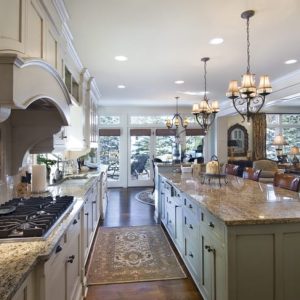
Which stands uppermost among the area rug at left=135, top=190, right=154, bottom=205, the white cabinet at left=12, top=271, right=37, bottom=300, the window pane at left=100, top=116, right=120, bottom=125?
the window pane at left=100, top=116, right=120, bottom=125

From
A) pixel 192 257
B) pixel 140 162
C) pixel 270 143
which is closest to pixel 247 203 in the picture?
pixel 192 257

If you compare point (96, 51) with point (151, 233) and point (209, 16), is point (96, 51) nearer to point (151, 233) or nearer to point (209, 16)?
point (209, 16)

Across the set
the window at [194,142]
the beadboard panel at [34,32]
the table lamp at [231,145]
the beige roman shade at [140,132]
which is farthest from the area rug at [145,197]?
the beadboard panel at [34,32]

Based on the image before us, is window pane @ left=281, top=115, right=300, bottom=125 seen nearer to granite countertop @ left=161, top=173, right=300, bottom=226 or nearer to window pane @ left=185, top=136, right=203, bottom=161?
window pane @ left=185, top=136, right=203, bottom=161

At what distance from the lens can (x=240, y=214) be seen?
1937mm

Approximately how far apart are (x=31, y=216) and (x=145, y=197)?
19.1ft

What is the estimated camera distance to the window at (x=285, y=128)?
1073 cm

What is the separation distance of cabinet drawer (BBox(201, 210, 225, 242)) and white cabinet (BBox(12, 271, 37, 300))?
4.05 feet

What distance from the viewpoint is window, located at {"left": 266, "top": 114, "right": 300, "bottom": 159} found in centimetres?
1073

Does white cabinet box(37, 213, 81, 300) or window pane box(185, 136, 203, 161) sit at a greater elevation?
window pane box(185, 136, 203, 161)

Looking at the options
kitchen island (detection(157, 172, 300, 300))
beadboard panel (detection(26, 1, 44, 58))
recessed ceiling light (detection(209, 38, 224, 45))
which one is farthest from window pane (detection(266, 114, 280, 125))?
beadboard panel (detection(26, 1, 44, 58))

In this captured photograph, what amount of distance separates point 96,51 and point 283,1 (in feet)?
8.21

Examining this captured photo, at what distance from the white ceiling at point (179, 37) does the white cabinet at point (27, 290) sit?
2.46 meters

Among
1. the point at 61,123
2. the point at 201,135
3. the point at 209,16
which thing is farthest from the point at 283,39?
the point at 201,135
